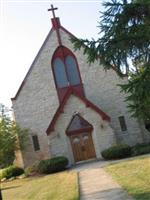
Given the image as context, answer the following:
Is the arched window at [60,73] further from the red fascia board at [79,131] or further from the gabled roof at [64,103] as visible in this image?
the red fascia board at [79,131]

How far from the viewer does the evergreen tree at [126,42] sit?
1350cm

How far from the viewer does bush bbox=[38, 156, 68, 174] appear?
33062mm

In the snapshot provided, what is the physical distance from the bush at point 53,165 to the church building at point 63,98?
146 inches

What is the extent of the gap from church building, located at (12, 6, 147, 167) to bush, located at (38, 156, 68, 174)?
3.71 metres

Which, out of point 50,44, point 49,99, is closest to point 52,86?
point 49,99

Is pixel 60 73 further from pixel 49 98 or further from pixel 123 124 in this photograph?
pixel 123 124

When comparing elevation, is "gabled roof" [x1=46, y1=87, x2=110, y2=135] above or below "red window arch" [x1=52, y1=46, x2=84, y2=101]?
below

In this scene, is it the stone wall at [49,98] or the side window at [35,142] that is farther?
the side window at [35,142]

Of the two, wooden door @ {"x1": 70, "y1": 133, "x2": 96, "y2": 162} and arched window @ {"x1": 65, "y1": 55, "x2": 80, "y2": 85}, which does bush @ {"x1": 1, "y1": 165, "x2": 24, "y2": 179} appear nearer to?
wooden door @ {"x1": 70, "y1": 133, "x2": 96, "y2": 162}

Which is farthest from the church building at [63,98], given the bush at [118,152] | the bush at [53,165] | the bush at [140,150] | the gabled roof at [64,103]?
the bush at [53,165]

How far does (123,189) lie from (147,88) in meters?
4.40

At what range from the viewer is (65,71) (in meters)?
39.9

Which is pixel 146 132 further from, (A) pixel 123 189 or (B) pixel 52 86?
(A) pixel 123 189

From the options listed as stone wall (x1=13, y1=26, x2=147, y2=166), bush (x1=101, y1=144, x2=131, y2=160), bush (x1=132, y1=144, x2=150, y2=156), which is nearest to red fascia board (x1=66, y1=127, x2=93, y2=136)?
stone wall (x1=13, y1=26, x2=147, y2=166)
